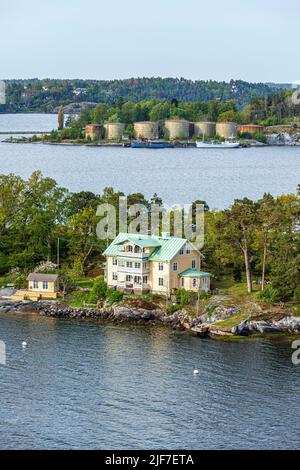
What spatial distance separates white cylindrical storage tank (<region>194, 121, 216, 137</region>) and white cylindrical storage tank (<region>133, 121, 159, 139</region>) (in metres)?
6.45

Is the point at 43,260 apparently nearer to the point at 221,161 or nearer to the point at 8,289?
the point at 8,289

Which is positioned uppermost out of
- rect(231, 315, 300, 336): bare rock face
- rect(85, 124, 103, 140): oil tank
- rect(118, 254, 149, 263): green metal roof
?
rect(85, 124, 103, 140): oil tank

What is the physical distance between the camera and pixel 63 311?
131 ft

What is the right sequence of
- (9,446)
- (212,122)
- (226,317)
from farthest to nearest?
(212,122)
(226,317)
(9,446)

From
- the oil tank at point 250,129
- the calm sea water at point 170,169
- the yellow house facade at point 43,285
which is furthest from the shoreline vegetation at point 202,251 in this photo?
the oil tank at point 250,129

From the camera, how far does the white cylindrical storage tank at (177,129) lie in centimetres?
15525

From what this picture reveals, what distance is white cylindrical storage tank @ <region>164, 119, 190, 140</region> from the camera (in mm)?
155250

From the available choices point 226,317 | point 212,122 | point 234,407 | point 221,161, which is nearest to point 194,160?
point 221,161

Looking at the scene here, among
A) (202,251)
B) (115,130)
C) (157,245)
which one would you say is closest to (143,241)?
(157,245)

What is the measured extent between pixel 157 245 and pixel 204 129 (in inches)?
4610

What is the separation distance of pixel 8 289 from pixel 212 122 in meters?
118

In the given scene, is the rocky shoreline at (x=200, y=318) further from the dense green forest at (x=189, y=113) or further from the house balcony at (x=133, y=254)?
the dense green forest at (x=189, y=113)

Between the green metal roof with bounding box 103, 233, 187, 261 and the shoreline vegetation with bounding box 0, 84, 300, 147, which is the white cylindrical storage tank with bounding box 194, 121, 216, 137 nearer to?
the shoreline vegetation with bounding box 0, 84, 300, 147

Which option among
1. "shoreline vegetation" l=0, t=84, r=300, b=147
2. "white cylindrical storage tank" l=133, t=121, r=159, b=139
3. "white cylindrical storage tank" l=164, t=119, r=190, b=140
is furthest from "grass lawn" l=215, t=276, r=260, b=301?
"white cylindrical storage tank" l=164, t=119, r=190, b=140
